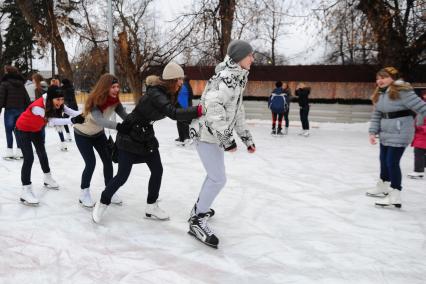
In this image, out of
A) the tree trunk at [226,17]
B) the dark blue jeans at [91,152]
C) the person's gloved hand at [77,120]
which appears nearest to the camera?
the person's gloved hand at [77,120]

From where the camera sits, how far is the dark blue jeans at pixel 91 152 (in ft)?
14.1

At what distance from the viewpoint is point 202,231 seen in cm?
358

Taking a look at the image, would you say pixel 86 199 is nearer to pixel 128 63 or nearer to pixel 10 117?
pixel 10 117

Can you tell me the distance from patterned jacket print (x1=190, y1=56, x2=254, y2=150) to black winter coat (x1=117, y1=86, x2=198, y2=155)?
0.20 meters

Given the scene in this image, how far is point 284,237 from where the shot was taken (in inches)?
150

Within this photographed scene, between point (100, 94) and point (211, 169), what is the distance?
127 centimetres

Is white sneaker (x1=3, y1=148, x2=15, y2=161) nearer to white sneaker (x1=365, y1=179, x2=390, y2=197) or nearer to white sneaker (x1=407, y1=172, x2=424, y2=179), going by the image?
white sneaker (x1=365, y1=179, x2=390, y2=197)

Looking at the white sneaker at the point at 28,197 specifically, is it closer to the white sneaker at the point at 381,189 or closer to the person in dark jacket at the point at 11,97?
the person in dark jacket at the point at 11,97

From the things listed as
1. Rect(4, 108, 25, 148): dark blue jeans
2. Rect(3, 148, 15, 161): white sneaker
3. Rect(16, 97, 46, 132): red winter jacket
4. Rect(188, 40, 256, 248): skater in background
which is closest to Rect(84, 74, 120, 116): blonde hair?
Rect(16, 97, 46, 132): red winter jacket

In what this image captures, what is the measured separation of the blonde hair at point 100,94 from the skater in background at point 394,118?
9.31 ft

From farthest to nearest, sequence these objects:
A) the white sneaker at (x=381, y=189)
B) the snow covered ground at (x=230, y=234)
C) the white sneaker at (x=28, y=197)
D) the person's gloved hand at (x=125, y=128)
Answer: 1. the white sneaker at (x=381, y=189)
2. the white sneaker at (x=28, y=197)
3. the person's gloved hand at (x=125, y=128)
4. the snow covered ground at (x=230, y=234)

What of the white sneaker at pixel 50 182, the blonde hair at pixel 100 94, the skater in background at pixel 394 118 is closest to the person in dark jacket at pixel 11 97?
the white sneaker at pixel 50 182

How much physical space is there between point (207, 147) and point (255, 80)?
15174 mm

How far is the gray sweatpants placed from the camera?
345 centimetres
